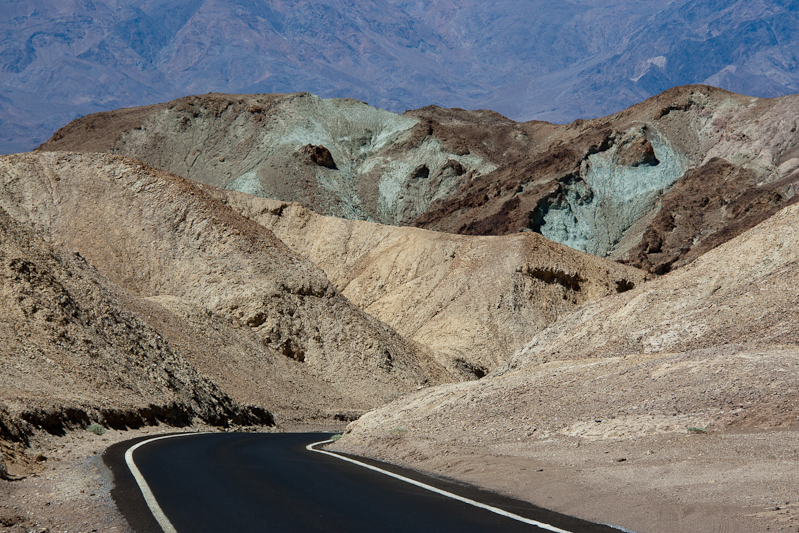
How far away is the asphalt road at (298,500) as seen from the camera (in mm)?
7879

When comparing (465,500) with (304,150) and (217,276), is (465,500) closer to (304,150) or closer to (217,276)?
(217,276)

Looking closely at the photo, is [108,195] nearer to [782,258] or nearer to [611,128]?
[782,258]

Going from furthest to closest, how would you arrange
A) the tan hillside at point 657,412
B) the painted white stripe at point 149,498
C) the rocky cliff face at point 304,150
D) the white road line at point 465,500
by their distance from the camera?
1. the rocky cliff face at point 304,150
2. the tan hillside at point 657,412
3. the painted white stripe at point 149,498
4. the white road line at point 465,500

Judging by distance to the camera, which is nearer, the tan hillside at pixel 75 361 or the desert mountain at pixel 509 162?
the tan hillside at pixel 75 361

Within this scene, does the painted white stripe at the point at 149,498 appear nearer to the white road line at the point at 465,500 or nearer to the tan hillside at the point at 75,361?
the tan hillside at the point at 75,361

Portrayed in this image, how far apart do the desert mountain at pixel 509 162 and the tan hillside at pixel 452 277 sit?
21.7m

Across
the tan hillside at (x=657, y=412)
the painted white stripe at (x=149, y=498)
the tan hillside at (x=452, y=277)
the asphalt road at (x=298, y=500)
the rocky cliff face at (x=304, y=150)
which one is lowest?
the painted white stripe at (x=149, y=498)

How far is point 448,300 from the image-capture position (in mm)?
57875

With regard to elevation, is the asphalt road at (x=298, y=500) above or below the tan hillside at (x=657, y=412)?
below

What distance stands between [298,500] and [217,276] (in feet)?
110

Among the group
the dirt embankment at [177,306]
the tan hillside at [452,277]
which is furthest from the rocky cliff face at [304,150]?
the dirt embankment at [177,306]

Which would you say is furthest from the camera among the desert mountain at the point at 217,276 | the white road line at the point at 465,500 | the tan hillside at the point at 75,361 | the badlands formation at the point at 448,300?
the desert mountain at the point at 217,276

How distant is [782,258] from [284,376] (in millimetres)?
23056

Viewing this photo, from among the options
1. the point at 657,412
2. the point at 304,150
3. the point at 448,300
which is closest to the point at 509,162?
the point at 304,150
